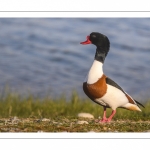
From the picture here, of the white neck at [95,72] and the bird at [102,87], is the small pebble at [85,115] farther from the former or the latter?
the white neck at [95,72]

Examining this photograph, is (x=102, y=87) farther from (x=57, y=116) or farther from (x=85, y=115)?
(x=57, y=116)

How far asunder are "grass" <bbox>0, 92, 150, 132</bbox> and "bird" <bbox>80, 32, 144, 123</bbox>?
177 millimetres

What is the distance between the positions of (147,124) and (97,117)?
25.6 inches

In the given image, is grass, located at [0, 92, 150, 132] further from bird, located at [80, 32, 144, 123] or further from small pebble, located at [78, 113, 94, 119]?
bird, located at [80, 32, 144, 123]

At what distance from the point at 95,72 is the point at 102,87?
167mm

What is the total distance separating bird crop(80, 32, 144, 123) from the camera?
18.6ft

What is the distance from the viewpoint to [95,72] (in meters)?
5.71

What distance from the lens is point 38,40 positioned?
21.5 feet

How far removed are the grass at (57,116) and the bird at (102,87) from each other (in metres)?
0.18

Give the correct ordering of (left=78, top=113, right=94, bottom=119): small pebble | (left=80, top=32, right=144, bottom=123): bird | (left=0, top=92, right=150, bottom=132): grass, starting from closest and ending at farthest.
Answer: (left=0, top=92, right=150, bottom=132): grass < (left=80, top=32, right=144, bottom=123): bird < (left=78, top=113, right=94, bottom=119): small pebble

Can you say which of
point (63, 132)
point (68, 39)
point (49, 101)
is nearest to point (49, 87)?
point (49, 101)

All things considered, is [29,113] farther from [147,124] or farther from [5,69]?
[147,124]

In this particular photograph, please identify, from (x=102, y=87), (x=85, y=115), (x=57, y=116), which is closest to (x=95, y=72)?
(x=102, y=87)

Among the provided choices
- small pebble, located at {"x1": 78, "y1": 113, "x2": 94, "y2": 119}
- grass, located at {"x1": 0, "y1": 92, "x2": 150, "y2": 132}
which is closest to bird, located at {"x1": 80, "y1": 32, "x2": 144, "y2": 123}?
grass, located at {"x1": 0, "y1": 92, "x2": 150, "y2": 132}
